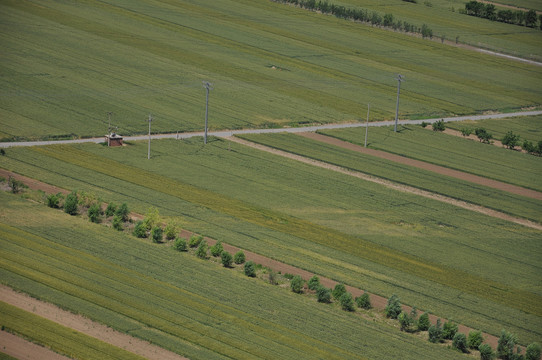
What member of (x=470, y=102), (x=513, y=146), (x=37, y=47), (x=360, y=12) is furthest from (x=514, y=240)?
(x=360, y=12)

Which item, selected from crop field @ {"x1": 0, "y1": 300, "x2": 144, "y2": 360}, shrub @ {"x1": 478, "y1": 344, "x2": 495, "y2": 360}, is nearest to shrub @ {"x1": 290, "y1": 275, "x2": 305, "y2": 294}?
shrub @ {"x1": 478, "y1": 344, "x2": 495, "y2": 360}

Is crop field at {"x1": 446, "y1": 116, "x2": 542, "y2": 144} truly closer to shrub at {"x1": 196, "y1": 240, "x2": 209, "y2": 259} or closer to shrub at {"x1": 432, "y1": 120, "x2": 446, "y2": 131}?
shrub at {"x1": 432, "y1": 120, "x2": 446, "y2": 131}

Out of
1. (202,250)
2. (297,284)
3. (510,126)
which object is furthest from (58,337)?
(510,126)

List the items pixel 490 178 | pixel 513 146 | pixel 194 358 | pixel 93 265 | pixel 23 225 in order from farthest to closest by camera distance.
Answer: pixel 513 146 < pixel 490 178 < pixel 23 225 < pixel 93 265 < pixel 194 358

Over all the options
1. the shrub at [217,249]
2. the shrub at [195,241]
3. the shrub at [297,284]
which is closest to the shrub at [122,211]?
the shrub at [195,241]

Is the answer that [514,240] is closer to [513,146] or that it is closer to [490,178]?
[490,178]

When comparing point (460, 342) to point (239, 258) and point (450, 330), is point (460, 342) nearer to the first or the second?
point (450, 330)
